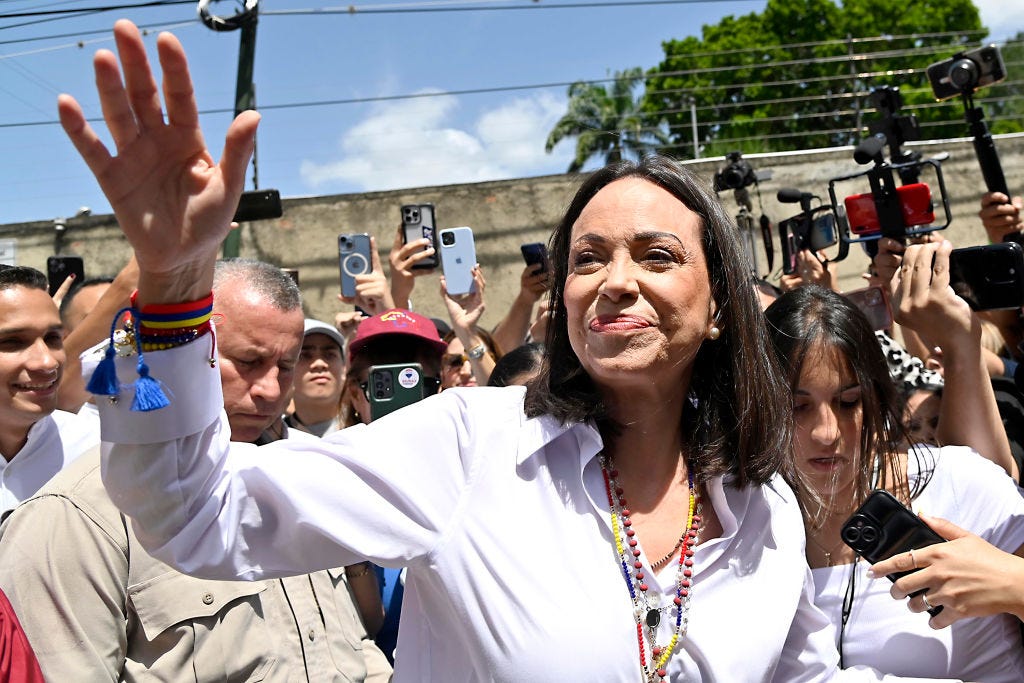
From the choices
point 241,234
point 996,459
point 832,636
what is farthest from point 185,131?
point 241,234

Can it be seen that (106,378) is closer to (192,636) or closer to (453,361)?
(192,636)

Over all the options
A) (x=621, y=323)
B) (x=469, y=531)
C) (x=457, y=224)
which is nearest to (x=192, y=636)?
(x=469, y=531)

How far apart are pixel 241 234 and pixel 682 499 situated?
9.96 metres

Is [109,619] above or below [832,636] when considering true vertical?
above

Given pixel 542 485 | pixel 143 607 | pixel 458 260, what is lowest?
pixel 143 607

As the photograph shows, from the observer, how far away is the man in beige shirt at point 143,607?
6.51 ft

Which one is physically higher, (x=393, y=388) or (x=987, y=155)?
(x=987, y=155)

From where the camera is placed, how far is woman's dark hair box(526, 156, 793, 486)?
1.93m

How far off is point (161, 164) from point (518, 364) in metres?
2.50

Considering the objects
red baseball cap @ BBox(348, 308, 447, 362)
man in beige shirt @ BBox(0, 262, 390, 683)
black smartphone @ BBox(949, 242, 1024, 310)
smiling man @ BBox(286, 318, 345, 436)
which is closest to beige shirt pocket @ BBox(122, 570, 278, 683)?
man in beige shirt @ BBox(0, 262, 390, 683)

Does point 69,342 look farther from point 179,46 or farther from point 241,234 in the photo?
point 241,234

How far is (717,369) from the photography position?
2.08 meters

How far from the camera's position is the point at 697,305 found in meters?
1.89

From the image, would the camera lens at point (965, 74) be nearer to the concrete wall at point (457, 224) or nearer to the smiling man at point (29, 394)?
the smiling man at point (29, 394)
